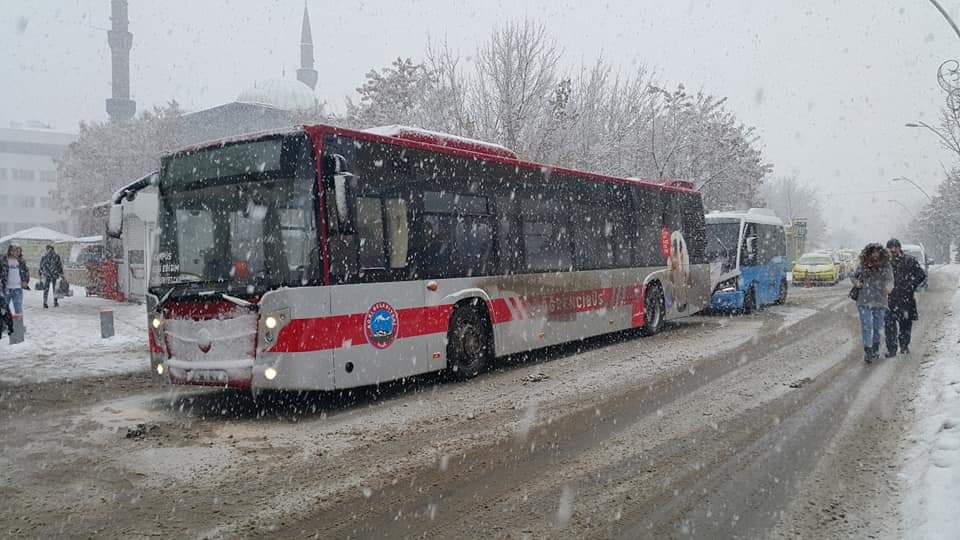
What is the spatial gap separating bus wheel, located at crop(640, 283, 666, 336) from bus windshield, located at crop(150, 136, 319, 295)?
895cm

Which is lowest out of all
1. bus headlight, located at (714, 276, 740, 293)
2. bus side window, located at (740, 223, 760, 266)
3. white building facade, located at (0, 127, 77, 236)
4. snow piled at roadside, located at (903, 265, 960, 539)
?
snow piled at roadside, located at (903, 265, 960, 539)

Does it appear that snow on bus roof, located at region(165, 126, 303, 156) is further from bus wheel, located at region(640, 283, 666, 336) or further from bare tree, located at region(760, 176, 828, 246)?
bare tree, located at region(760, 176, 828, 246)

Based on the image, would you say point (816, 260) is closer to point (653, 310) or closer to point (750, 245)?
point (750, 245)

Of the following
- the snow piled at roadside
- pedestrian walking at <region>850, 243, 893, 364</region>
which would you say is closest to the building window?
pedestrian walking at <region>850, 243, 893, 364</region>

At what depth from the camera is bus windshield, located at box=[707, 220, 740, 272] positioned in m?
19.6

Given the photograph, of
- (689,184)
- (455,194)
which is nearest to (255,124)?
(689,184)

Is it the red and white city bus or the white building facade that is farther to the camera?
the white building facade

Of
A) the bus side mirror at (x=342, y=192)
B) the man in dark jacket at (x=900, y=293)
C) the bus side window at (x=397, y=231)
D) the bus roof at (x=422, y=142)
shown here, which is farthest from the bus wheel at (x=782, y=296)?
the bus side mirror at (x=342, y=192)

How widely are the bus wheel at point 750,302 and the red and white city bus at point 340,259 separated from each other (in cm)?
1067

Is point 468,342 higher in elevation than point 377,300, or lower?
lower

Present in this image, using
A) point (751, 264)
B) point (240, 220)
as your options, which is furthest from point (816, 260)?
point (240, 220)

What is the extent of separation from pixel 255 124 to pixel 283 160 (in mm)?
74617

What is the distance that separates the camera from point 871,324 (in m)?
11.0

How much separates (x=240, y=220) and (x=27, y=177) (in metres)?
121
